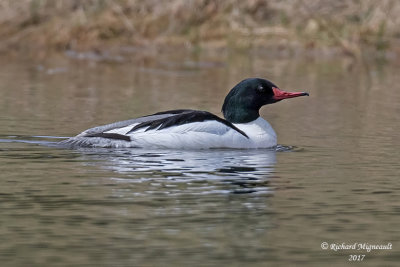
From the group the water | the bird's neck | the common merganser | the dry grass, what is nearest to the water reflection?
the water

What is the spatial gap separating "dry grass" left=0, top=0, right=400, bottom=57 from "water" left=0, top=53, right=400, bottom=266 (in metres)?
7.40

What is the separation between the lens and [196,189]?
7.79 m

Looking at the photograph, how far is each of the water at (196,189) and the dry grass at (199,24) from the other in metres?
7.40

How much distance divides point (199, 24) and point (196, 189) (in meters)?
15.9

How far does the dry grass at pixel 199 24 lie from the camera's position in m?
22.6

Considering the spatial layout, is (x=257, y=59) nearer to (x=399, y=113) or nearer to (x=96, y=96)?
(x=96, y=96)

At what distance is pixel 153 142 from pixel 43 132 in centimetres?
165

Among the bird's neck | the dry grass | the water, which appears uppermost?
the dry grass

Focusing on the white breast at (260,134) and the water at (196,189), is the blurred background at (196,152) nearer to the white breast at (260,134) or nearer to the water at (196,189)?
the water at (196,189)

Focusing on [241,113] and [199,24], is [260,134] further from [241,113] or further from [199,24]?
[199,24]

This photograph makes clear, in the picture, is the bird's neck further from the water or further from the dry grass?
the dry grass

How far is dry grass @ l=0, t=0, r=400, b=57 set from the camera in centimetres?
2259

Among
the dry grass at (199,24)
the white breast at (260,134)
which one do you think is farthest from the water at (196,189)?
the dry grass at (199,24)

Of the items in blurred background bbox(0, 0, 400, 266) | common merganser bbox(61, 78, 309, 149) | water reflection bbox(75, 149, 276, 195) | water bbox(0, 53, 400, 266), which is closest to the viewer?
water bbox(0, 53, 400, 266)
